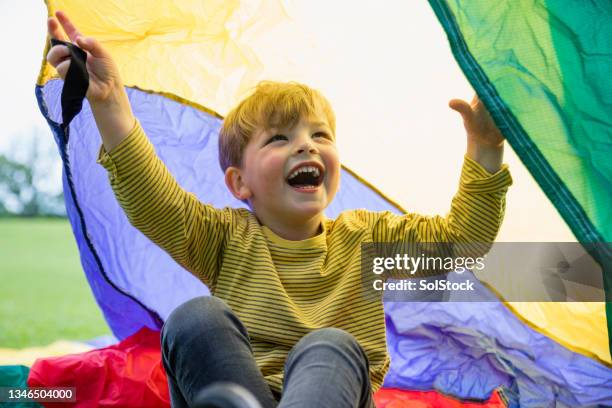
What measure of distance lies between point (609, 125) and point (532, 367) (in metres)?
0.52

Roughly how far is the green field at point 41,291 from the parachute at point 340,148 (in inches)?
40.2

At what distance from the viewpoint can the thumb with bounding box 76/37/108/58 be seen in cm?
106

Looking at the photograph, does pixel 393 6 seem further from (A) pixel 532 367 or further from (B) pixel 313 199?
(A) pixel 532 367

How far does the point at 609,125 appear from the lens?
3.37 feet

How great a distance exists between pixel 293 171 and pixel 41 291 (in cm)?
287

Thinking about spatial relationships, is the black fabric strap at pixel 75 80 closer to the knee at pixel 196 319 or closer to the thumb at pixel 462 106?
the knee at pixel 196 319

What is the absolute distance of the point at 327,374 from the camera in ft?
2.85

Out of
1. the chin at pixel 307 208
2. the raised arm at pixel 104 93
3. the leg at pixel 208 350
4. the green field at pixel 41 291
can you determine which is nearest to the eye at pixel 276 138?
the chin at pixel 307 208

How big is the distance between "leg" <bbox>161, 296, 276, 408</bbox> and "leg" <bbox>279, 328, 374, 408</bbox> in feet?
0.15

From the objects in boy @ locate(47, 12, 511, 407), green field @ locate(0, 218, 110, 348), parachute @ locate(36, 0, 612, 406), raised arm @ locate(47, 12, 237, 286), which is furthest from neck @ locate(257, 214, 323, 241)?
green field @ locate(0, 218, 110, 348)

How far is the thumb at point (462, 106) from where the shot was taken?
3.66 feet

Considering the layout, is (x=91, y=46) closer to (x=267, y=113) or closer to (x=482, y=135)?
(x=267, y=113)

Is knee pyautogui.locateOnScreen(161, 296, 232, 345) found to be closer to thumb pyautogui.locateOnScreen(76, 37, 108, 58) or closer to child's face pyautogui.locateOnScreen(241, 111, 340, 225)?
child's face pyautogui.locateOnScreen(241, 111, 340, 225)

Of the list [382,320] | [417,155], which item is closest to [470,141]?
[382,320]
